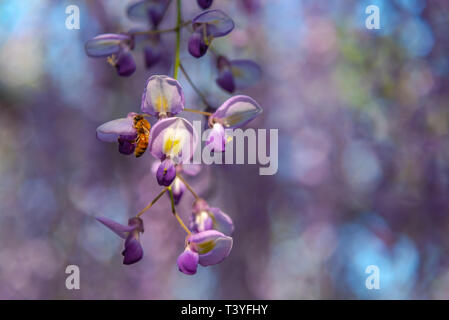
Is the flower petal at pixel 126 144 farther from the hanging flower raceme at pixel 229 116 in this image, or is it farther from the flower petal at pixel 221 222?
the flower petal at pixel 221 222

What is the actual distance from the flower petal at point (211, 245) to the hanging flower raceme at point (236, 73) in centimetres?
47

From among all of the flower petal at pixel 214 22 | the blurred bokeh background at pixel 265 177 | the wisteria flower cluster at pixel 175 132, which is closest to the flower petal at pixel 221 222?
the wisteria flower cluster at pixel 175 132

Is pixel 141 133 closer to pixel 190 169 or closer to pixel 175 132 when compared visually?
pixel 175 132

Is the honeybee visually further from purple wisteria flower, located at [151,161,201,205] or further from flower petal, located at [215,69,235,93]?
flower petal, located at [215,69,235,93]

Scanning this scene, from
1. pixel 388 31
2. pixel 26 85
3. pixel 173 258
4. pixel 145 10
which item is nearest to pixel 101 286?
pixel 173 258

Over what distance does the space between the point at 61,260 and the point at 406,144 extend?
2213 mm

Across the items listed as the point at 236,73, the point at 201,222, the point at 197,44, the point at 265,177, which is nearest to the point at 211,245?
the point at 201,222

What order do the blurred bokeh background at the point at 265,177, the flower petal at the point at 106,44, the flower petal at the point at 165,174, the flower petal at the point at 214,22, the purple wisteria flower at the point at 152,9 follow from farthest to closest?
the blurred bokeh background at the point at 265,177 → the purple wisteria flower at the point at 152,9 → the flower petal at the point at 106,44 → the flower petal at the point at 214,22 → the flower petal at the point at 165,174

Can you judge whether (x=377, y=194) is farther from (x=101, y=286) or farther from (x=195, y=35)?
(x=195, y=35)

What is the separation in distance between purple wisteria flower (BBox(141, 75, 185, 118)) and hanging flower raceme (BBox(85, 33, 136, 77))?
0.30m

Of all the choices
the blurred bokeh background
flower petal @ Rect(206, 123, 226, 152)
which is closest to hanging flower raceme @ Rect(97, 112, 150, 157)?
flower petal @ Rect(206, 123, 226, 152)

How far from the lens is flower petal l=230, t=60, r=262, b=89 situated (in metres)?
1.19

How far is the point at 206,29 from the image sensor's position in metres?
0.97

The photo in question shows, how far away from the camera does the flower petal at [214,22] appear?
0.93m
